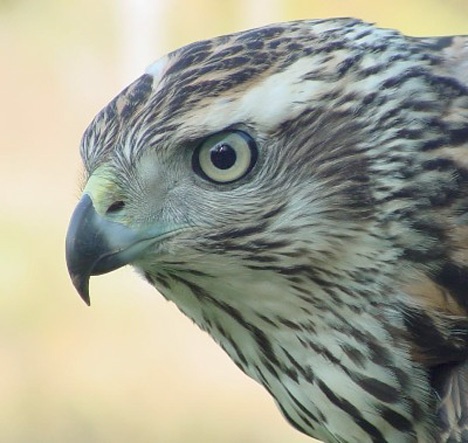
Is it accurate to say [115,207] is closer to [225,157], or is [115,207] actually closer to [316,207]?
[225,157]

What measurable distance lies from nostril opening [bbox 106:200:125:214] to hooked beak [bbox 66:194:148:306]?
0.02 meters

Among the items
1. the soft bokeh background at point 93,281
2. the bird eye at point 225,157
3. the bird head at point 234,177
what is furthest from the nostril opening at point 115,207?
the soft bokeh background at point 93,281

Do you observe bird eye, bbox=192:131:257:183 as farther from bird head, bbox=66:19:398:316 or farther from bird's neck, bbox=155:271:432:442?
bird's neck, bbox=155:271:432:442

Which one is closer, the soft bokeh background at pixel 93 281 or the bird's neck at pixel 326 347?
the bird's neck at pixel 326 347

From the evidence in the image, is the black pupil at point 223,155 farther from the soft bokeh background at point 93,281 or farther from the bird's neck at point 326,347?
the soft bokeh background at point 93,281

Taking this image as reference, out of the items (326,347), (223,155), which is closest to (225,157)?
(223,155)

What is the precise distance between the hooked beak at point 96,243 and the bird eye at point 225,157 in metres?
0.17

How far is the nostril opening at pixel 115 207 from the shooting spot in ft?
7.20

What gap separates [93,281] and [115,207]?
188 inches

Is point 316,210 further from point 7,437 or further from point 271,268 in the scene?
point 7,437

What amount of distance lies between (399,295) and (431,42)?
523mm

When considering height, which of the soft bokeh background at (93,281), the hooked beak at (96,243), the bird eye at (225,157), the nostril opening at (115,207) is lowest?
the soft bokeh background at (93,281)

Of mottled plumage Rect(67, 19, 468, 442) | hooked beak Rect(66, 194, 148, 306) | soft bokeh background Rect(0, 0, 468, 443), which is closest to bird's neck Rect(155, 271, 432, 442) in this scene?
mottled plumage Rect(67, 19, 468, 442)

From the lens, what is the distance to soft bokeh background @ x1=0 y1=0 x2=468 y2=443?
6082 mm
